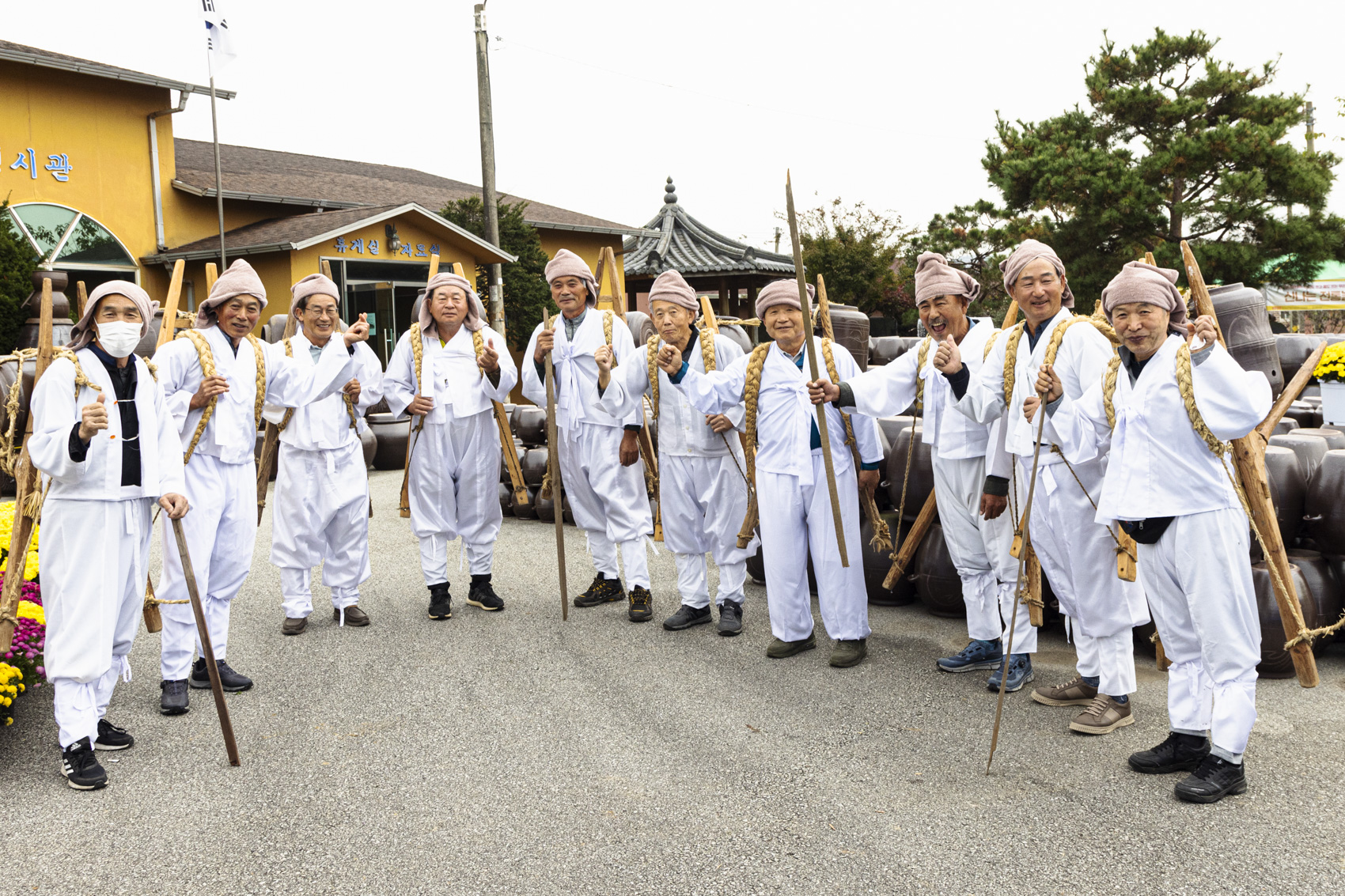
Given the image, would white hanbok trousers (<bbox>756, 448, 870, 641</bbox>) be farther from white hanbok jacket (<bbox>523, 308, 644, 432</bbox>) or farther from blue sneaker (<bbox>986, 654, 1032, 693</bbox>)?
white hanbok jacket (<bbox>523, 308, 644, 432</bbox>)

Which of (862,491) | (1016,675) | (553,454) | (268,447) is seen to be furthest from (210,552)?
(1016,675)

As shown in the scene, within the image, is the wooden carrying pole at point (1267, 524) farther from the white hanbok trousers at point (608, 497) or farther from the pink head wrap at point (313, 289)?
the pink head wrap at point (313, 289)

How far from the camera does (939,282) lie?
506cm

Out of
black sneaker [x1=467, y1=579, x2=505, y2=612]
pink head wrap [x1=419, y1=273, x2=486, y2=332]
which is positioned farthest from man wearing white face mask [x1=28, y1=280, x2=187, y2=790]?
black sneaker [x1=467, y1=579, x2=505, y2=612]

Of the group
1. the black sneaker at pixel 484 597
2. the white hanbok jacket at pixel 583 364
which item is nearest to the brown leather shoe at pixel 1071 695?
the white hanbok jacket at pixel 583 364

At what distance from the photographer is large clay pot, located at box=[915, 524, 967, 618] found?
606cm

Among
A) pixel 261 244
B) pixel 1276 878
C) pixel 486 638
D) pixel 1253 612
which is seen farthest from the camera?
pixel 261 244

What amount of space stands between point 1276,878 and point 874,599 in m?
3.50

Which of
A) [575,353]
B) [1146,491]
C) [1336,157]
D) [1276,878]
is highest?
[1336,157]

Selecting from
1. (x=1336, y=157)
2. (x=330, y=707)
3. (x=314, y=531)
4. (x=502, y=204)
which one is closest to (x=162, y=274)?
(x=502, y=204)

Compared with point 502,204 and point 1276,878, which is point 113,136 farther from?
point 1276,878

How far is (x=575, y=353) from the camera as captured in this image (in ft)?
21.7

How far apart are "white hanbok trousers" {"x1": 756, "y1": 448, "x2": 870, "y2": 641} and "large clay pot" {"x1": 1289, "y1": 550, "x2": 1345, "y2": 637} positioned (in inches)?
80.5

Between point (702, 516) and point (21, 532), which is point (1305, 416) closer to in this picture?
point (702, 516)
